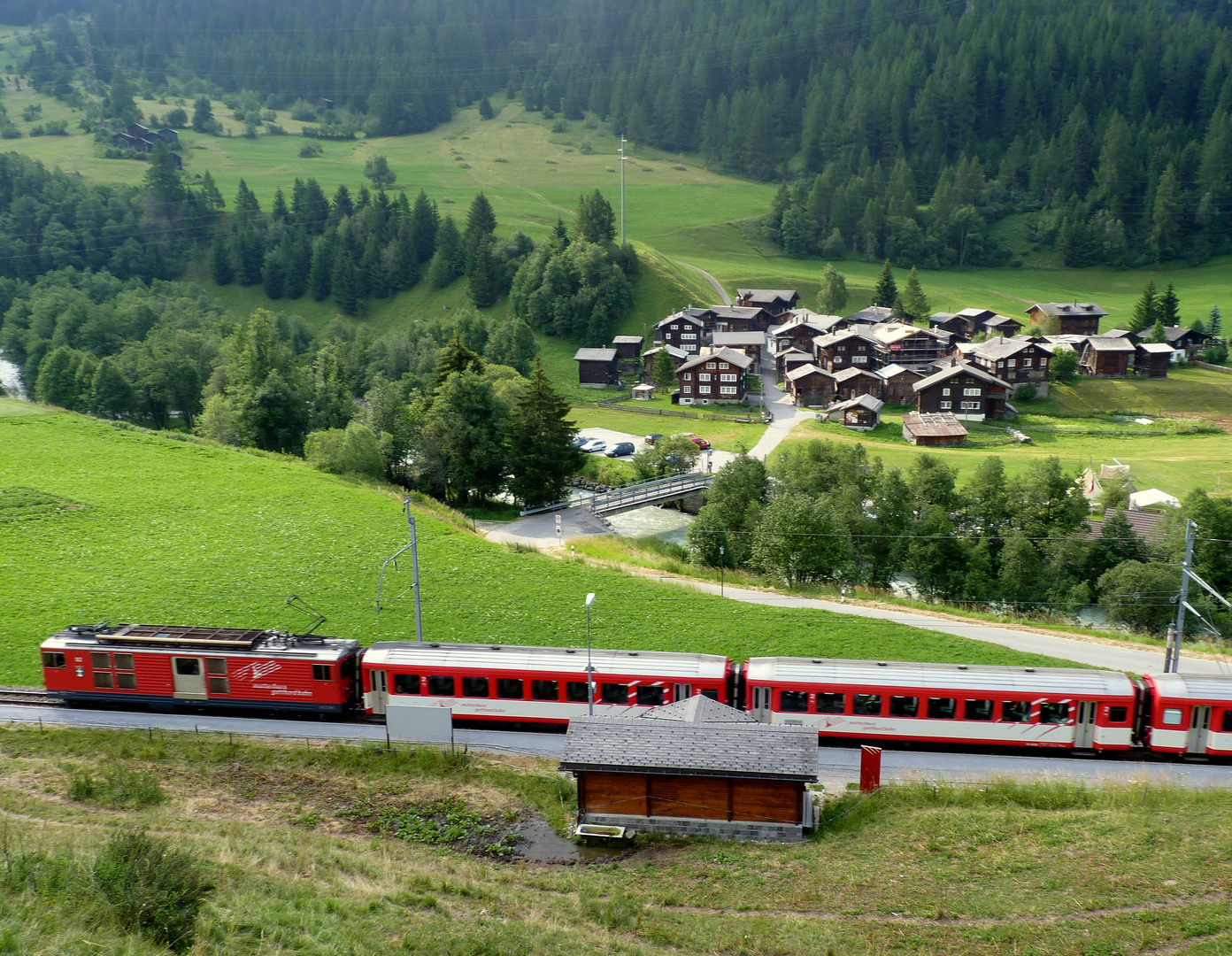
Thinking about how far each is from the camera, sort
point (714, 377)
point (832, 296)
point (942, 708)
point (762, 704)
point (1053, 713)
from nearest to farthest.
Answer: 1. point (1053, 713)
2. point (942, 708)
3. point (762, 704)
4. point (714, 377)
5. point (832, 296)

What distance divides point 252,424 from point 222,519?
21270 mm

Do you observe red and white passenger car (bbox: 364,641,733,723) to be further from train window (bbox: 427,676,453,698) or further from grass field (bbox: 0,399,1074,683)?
grass field (bbox: 0,399,1074,683)

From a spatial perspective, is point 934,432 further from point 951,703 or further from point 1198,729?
point 951,703

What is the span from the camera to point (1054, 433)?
88.2 metres

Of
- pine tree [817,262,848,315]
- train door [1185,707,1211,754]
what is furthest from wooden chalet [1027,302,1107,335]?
train door [1185,707,1211,754]

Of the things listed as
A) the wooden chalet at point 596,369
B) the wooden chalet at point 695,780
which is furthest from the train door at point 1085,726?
the wooden chalet at point 596,369

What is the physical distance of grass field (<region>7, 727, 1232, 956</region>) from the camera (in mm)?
16109

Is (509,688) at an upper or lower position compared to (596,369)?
upper

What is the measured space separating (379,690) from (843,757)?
46.7 feet

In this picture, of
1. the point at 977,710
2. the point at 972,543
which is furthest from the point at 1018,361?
the point at 977,710

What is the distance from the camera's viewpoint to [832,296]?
12875 centimetres

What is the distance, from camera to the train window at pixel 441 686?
29703 mm

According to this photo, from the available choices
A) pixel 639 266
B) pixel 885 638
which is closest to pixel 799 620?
pixel 885 638

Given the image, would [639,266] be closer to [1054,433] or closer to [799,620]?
[1054,433]
